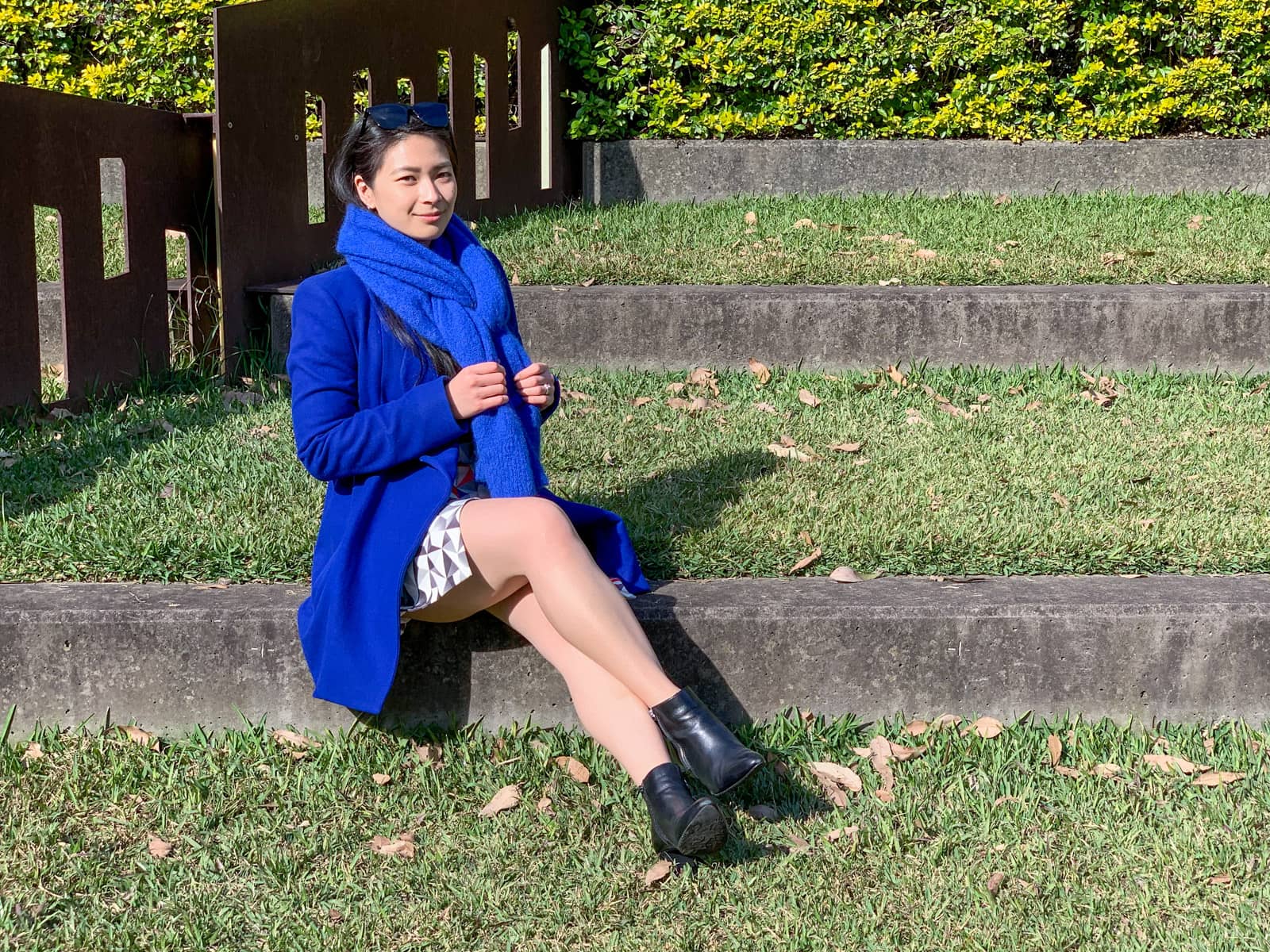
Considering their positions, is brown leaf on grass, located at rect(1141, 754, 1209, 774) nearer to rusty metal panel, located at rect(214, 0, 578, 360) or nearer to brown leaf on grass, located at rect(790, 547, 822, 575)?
brown leaf on grass, located at rect(790, 547, 822, 575)

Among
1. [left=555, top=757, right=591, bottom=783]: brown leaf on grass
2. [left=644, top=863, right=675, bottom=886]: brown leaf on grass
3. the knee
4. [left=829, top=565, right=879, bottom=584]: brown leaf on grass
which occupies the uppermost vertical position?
the knee

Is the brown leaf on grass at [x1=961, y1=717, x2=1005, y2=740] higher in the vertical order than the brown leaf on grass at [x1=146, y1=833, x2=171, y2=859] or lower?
higher

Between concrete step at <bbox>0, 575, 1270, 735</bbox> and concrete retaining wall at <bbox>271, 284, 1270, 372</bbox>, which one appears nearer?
concrete step at <bbox>0, 575, 1270, 735</bbox>

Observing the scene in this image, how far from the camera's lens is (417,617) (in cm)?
315

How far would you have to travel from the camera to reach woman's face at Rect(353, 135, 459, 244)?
3.06 m

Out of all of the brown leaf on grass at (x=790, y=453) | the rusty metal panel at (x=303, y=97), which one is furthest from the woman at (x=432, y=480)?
the rusty metal panel at (x=303, y=97)

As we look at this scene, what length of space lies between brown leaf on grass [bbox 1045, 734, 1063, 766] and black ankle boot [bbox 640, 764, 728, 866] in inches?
36.4

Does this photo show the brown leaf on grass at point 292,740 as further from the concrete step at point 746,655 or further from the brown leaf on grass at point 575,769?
the brown leaf on grass at point 575,769

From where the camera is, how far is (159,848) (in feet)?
9.54

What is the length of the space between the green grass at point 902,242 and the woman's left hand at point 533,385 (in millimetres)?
2887

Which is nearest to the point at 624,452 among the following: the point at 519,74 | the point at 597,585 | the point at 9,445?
the point at 597,585

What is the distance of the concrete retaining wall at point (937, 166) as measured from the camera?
8.03 m

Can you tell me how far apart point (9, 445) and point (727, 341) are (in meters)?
2.68

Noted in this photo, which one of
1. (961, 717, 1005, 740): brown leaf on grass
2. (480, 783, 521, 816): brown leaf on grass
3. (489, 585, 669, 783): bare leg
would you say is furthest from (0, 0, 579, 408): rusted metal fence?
(961, 717, 1005, 740): brown leaf on grass
